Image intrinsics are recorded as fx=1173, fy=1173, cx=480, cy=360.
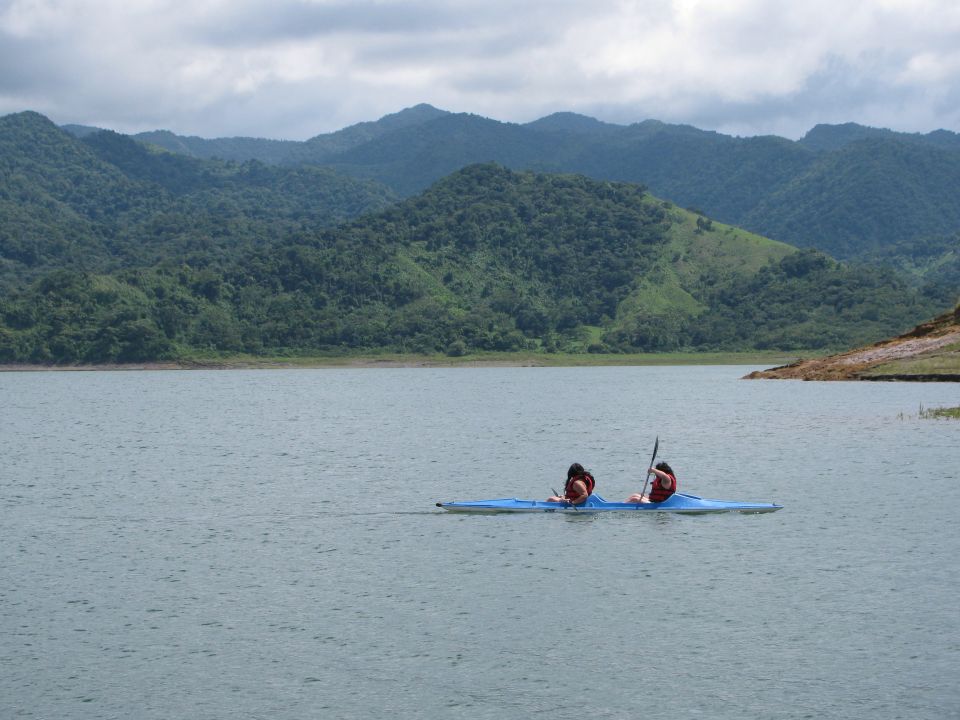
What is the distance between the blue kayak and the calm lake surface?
0.60 metres

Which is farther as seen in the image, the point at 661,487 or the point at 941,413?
the point at 941,413

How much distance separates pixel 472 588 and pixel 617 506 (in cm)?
1454

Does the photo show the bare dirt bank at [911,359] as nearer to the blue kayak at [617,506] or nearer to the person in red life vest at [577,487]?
the blue kayak at [617,506]

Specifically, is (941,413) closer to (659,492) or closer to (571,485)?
(659,492)

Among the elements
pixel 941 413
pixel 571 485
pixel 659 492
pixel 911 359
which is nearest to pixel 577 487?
pixel 571 485

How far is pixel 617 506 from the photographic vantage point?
160 feet

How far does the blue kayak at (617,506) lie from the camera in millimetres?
48406

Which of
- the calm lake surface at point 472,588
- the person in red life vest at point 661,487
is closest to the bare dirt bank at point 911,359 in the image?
the calm lake surface at point 472,588

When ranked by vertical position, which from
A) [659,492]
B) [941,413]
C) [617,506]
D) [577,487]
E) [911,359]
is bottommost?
[617,506]

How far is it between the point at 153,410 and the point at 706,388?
76.7m

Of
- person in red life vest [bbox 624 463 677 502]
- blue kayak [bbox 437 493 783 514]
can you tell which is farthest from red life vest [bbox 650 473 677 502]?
blue kayak [bbox 437 493 783 514]

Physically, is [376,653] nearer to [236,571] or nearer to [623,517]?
[236,571]

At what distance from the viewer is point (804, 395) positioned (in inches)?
5453

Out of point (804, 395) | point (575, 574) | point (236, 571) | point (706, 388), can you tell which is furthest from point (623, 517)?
point (706, 388)
